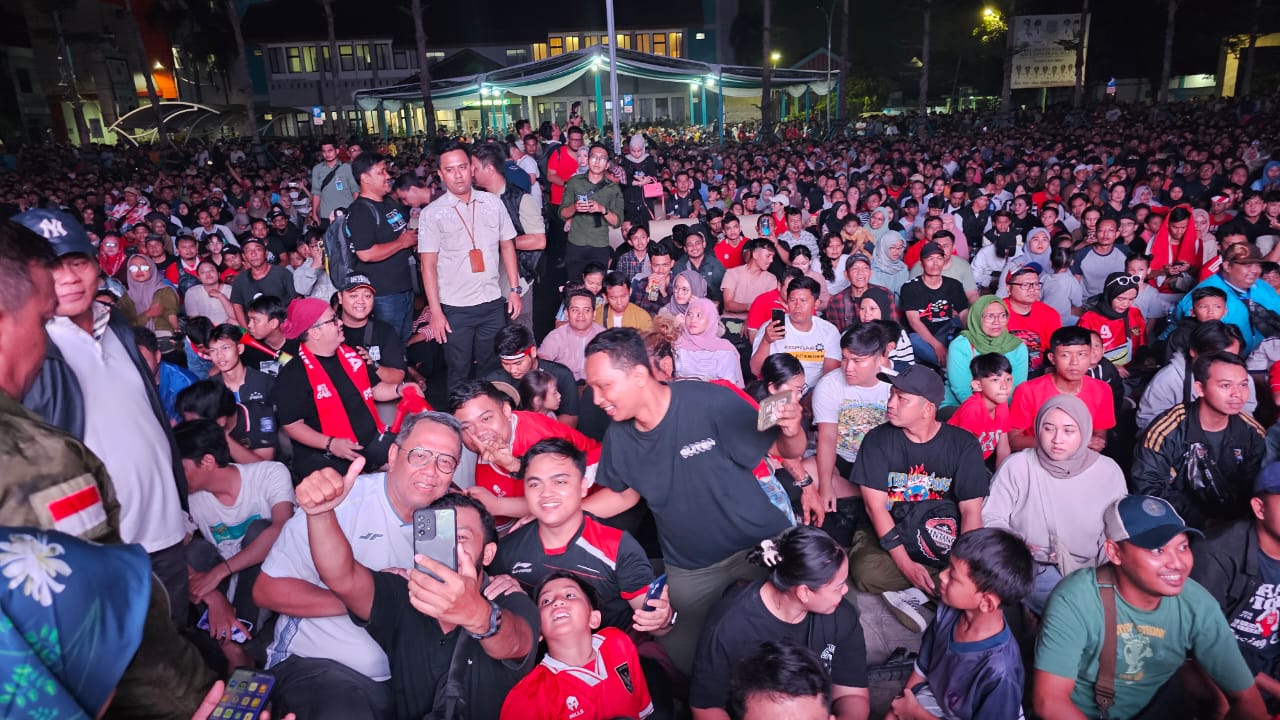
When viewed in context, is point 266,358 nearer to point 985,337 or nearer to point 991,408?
point 991,408

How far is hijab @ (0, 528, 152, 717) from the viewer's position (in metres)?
1.05

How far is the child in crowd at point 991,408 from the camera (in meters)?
4.58

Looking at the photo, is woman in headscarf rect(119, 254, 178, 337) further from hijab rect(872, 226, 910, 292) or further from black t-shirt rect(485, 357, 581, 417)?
hijab rect(872, 226, 910, 292)

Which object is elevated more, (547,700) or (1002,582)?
(1002,582)

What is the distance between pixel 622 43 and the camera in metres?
47.2

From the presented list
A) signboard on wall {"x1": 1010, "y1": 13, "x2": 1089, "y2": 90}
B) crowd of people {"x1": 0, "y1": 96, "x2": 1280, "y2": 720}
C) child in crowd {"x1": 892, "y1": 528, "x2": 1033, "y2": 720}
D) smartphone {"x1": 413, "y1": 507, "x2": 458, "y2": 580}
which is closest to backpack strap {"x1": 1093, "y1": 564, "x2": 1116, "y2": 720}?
crowd of people {"x1": 0, "y1": 96, "x2": 1280, "y2": 720}

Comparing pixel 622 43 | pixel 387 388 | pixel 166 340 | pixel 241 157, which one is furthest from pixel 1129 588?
pixel 622 43

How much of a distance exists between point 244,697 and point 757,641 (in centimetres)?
173

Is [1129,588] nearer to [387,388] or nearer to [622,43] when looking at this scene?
[387,388]

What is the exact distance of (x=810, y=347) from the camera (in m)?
5.82

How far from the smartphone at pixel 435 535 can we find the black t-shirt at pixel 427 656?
64 cm

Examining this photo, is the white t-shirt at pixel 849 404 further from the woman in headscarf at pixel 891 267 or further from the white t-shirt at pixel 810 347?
the woman in headscarf at pixel 891 267

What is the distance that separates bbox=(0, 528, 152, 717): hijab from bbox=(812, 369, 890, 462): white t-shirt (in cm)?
407

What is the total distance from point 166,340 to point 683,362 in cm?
496
